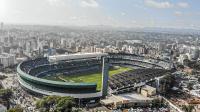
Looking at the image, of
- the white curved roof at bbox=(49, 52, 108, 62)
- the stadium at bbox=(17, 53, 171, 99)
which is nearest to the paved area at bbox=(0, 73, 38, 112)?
the stadium at bbox=(17, 53, 171, 99)

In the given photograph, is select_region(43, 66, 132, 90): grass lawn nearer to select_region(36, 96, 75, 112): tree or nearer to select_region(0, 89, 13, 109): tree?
select_region(0, 89, 13, 109): tree

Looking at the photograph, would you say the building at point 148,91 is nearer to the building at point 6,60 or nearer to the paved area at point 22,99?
the paved area at point 22,99

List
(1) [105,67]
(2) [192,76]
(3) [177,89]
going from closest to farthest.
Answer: (1) [105,67] → (3) [177,89] → (2) [192,76]

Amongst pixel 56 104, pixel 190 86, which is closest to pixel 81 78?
pixel 190 86

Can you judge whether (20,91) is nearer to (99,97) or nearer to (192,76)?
(99,97)

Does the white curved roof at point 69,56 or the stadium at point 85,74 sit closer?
the stadium at point 85,74

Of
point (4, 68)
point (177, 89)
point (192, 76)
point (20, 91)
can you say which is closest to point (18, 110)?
point (20, 91)

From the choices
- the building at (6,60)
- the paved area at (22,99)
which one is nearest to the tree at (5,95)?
the paved area at (22,99)

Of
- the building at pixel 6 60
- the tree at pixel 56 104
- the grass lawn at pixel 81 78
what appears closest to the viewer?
the tree at pixel 56 104
